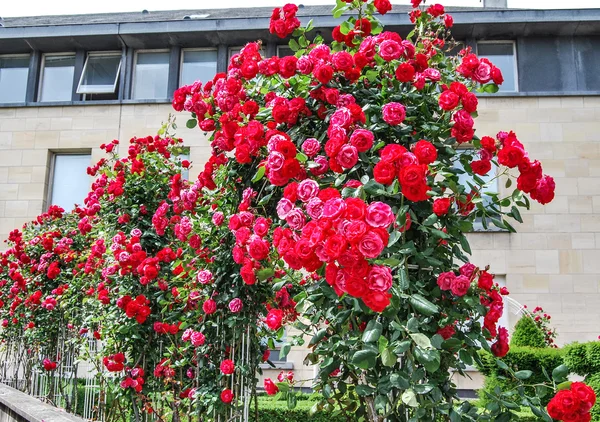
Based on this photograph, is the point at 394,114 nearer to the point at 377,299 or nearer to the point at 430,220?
the point at 430,220

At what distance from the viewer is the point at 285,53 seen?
15.2m

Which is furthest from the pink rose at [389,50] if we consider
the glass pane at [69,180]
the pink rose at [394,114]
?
the glass pane at [69,180]

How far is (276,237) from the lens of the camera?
2.43m

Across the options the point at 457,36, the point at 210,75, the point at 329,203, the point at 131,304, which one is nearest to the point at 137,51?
the point at 210,75

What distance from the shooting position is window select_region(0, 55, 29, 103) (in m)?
15.9

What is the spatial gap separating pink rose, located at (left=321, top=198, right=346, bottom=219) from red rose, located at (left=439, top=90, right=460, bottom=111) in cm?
87

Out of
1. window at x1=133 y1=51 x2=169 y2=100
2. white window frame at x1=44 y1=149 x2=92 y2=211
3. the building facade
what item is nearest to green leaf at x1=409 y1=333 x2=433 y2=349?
the building facade

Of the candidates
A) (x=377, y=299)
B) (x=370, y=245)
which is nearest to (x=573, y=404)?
(x=377, y=299)

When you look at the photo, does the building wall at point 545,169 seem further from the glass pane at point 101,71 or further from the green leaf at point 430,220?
the green leaf at point 430,220

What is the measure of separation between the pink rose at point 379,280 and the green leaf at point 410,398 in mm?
414

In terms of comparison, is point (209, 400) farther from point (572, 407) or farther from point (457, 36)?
point (457, 36)

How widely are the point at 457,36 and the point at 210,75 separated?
6.26 meters

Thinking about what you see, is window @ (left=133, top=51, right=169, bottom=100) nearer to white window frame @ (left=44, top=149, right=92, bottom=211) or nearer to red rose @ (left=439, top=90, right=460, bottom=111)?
white window frame @ (left=44, top=149, right=92, bottom=211)

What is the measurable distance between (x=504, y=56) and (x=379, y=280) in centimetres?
1439
